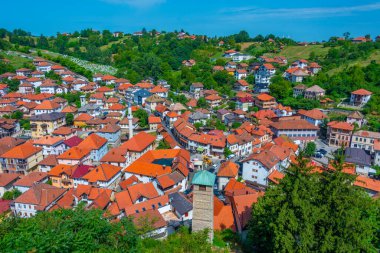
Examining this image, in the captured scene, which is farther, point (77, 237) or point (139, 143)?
point (139, 143)

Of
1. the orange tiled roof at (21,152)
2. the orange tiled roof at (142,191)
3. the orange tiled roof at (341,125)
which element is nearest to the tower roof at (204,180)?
the orange tiled roof at (142,191)

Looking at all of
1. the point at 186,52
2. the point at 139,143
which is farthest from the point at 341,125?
the point at 186,52

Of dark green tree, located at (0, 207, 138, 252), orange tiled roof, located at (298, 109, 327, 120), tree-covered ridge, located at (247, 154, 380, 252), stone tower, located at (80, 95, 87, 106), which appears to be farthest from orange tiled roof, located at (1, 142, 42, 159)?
orange tiled roof, located at (298, 109, 327, 120)

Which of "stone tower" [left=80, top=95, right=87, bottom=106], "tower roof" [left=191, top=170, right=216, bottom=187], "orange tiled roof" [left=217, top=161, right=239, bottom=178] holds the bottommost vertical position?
"orange tiled roof" [left=217, top=161, right=239, bottom=178]

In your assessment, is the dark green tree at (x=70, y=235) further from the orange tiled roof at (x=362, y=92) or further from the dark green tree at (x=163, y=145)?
the orange tiled roof at (x=362, y=92)

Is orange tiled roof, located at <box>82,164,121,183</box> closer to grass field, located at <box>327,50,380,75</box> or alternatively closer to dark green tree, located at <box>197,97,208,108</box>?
dark green tree, located at <box>197,97,208,108</box>

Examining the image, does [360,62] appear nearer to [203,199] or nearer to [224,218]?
[224,218]
